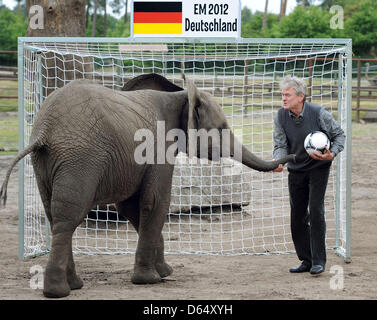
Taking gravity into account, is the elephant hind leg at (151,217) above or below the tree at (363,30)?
below

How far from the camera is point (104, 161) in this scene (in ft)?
20.5

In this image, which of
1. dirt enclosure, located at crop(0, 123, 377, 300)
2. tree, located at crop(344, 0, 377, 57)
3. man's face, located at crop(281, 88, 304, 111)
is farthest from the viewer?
tree, located at crop(344, 0, 377, 57)

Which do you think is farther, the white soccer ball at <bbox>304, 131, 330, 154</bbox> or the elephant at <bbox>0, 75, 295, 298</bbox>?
the white soccer ball at <bbox>304, 131, 330, 154</bbox>

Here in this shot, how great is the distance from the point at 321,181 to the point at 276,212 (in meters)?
3.98

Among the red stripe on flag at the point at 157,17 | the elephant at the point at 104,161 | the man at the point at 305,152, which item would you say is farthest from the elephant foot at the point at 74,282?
the red stripe on flag at the point at 157,17

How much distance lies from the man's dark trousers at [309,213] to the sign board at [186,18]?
185cm

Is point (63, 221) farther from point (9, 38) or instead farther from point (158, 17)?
point (9, 38)

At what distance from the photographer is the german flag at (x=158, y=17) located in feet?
25.9

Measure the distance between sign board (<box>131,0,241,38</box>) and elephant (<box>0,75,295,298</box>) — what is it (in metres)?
1.01

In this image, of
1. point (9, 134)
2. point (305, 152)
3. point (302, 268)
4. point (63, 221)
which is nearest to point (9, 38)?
point (9, 134)

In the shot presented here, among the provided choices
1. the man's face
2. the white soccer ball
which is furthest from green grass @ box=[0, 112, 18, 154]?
the white soccer ball

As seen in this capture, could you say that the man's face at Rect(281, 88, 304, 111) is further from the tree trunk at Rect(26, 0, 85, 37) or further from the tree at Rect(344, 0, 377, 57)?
the tree at Rect(344, 0, 377, 57)

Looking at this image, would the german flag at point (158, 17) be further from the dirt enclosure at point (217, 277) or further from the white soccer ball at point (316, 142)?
the dirt enclosure at point (217, 277)

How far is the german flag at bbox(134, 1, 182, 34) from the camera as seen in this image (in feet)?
25.9
